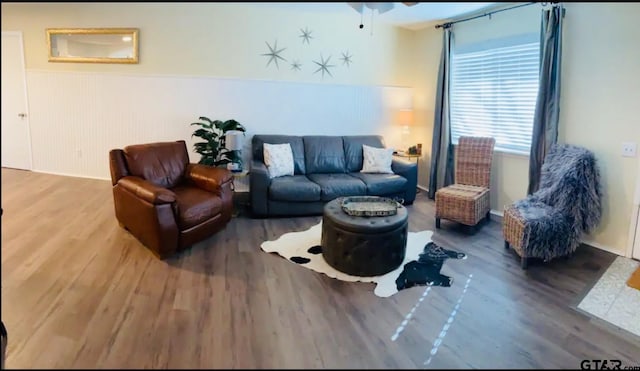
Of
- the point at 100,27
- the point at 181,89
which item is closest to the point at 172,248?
the point at 181,89

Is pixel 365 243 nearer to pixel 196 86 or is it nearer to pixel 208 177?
pixel 208 177

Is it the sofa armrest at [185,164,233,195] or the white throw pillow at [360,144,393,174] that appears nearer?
the sofa armrest at [185,164,233,195]

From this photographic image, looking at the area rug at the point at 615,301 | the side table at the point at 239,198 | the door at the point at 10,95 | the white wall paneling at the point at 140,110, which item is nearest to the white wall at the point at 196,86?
the white wall paneling at the point at 140,110

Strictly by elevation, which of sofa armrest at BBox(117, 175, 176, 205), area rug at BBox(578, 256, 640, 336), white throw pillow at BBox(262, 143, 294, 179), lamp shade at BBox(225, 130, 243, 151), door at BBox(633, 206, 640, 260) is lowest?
area rug at BBox(578, 256, 640, 336)

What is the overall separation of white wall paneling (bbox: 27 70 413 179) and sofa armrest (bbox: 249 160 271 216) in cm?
104

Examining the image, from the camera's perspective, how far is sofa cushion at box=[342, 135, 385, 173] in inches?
202

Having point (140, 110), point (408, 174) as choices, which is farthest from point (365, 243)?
point (140, 110)

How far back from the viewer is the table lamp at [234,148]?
443cm

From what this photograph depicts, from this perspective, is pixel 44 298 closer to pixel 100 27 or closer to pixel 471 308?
pixel 471 308

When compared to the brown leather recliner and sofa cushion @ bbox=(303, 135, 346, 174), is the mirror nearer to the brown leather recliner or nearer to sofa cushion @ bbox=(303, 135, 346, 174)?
the brown leather recliner

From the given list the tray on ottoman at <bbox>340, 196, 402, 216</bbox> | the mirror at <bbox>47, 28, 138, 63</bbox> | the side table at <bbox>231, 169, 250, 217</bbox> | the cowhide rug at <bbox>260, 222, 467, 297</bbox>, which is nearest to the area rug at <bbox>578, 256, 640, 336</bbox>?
the cowhide rug at <bbox>260, 222, 467, 297</bbox>

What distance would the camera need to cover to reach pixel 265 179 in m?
4.23

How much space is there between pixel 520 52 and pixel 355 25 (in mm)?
2151

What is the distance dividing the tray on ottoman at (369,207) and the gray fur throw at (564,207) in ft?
3.65
